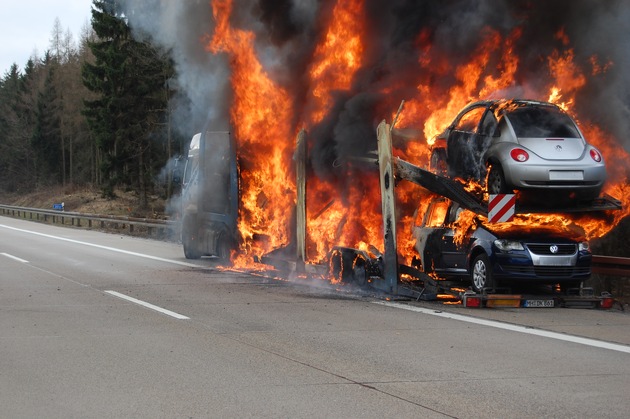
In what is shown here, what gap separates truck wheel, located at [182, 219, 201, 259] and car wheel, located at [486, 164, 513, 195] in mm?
9904

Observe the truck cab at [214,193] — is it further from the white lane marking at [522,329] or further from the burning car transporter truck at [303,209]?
the white lane marking at [522,329]

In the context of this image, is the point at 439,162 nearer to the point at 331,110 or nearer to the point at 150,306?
the point at 331,110

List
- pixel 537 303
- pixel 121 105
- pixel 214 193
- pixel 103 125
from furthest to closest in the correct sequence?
pixel 103 125 < pixel 121 105 < pixel 214 193 < pixel 537 303

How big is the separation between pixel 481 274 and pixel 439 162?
2326 mm

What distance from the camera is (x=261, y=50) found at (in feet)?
57.0

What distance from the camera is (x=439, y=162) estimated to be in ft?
43.5

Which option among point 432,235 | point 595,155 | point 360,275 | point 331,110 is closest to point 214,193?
point 331,110

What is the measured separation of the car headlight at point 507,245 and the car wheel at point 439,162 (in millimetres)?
1955

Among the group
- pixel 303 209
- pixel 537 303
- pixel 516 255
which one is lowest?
pixel 537 303

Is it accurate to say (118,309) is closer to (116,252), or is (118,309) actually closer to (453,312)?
(453,312)

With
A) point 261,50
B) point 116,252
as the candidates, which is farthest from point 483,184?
point 116,252

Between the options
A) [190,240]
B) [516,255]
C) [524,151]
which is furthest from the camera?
[190,240]

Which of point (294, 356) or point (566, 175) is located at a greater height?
point (566, 175)

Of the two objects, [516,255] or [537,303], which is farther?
[537,303]
